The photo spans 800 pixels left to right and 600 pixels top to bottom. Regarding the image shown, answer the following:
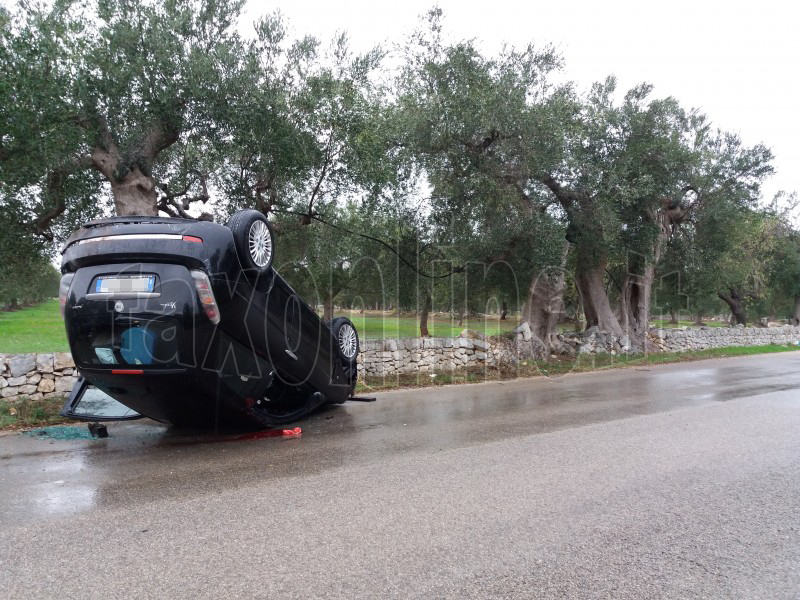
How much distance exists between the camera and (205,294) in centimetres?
550

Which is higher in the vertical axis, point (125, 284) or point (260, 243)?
point (260, 243)

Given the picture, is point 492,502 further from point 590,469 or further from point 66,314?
point 66,314

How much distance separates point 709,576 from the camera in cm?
339

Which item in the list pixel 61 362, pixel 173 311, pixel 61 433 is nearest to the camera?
pixel 173 311

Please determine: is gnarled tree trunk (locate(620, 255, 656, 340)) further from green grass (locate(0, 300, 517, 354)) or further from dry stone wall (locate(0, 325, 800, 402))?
green grass (locate(0, 300, 517, 354))

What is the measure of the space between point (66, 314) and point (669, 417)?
8.07 metres

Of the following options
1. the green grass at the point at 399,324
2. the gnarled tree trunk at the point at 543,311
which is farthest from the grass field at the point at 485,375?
the green grass at the point at 399,324

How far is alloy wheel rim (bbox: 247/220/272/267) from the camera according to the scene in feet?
19.6

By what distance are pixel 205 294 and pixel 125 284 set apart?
734mm

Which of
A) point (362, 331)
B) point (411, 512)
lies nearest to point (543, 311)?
point (362, 331)

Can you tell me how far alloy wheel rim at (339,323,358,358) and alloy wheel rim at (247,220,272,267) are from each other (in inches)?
115

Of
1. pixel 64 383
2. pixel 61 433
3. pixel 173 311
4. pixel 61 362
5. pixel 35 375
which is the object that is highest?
pixel 173 311

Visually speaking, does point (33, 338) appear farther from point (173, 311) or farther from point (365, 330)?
point (173, 311)

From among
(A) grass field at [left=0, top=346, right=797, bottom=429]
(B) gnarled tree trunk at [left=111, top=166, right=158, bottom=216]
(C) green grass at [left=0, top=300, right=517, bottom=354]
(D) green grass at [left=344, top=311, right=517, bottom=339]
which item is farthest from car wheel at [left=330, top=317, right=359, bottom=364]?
(D) green grass at [left=344, top=311, right=517, bottom=339]
